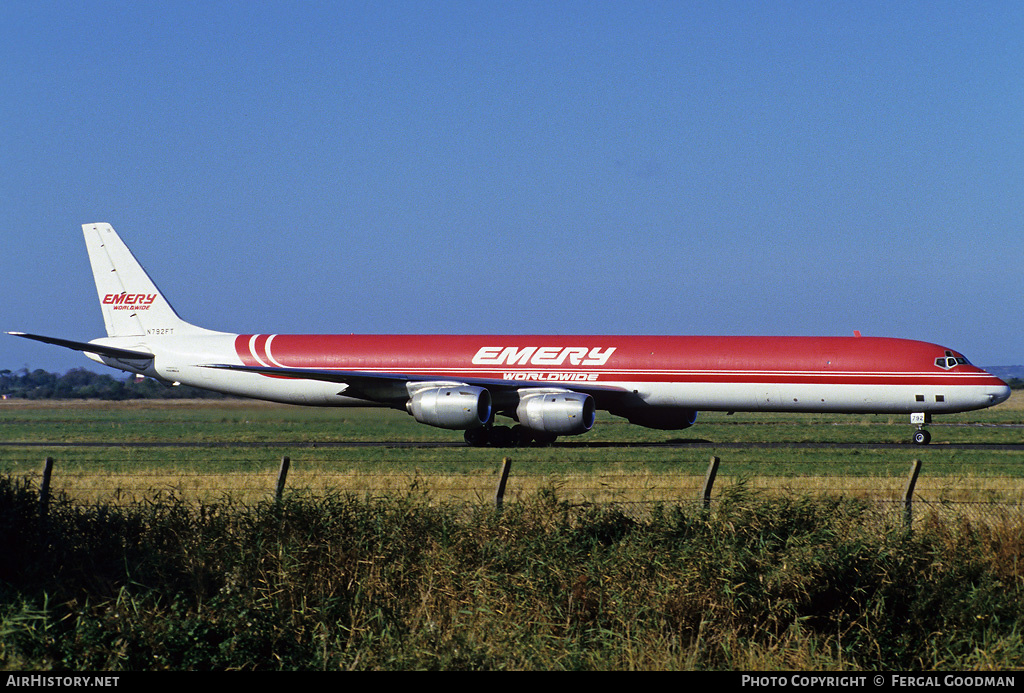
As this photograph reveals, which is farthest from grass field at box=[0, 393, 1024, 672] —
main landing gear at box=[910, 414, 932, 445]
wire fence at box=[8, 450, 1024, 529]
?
main landing gear at box=[910, 414, 932, 445]

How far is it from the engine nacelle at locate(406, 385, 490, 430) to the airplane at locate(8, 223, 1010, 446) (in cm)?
4

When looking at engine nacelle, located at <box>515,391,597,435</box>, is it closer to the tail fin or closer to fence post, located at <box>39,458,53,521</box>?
the tail fin

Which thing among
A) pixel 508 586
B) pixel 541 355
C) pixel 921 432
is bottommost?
pixel 508 586

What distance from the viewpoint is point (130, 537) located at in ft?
43.2

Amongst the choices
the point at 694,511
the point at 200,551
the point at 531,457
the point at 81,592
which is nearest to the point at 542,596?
the point at 694,511

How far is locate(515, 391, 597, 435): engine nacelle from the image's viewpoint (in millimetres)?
32906

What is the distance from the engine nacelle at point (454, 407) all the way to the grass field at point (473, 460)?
921mm

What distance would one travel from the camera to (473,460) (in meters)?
27.8

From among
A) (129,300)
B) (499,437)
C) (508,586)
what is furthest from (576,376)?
(508,586)

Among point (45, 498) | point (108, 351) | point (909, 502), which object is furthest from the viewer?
point (108, 351)

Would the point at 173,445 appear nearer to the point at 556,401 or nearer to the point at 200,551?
the point at 556,401

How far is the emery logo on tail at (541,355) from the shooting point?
3644 centimetres

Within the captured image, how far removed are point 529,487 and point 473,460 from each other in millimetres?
8199

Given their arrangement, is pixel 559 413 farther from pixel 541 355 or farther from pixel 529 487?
pixel 529 487
